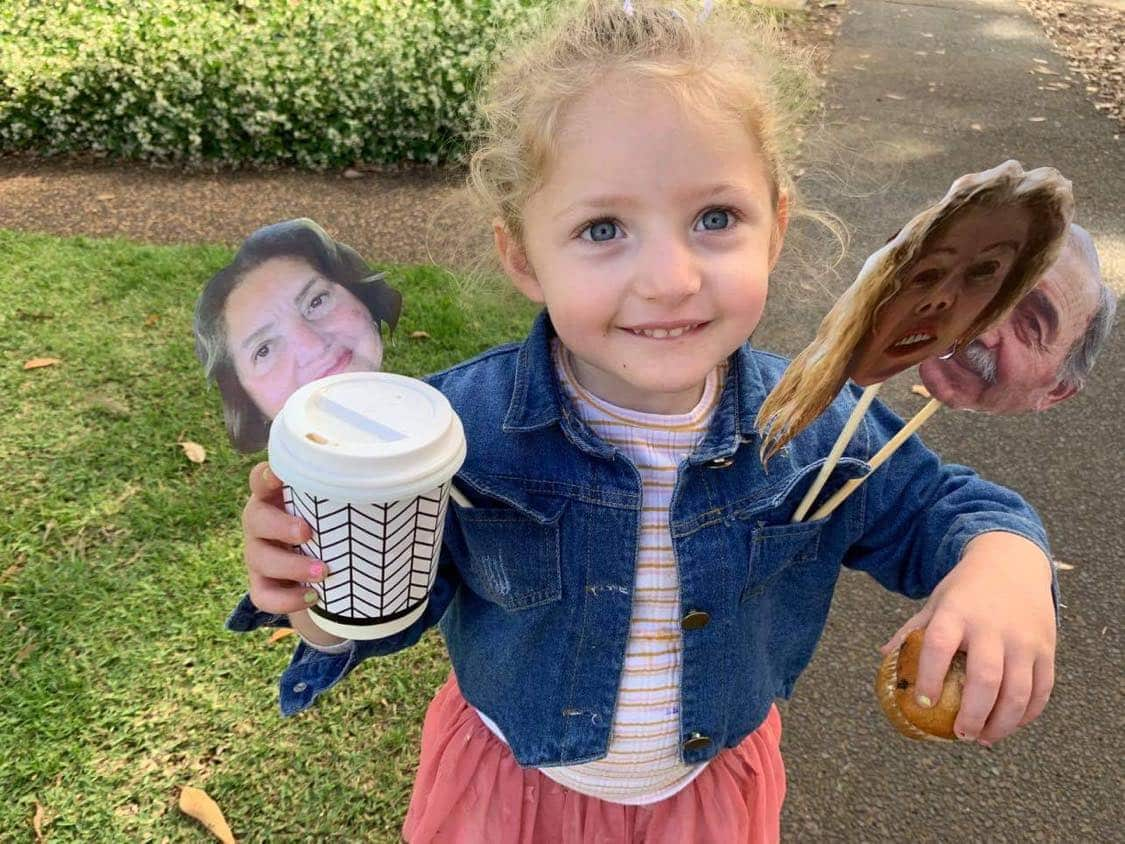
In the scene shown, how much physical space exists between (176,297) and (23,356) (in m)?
0.62

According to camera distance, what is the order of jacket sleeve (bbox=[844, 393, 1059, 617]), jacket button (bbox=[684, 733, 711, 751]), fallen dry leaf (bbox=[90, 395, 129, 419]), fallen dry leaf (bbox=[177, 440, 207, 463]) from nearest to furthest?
jacket sleeve (bbox=[844, 393, 1059, 617]) < jacket button (bbox=[684, 733, 711, 751]) < fallen dry leaf (bbox=[177, 440, 207, 463]) < fallen dry leaf (bbox=[90, 395, 129, 419])

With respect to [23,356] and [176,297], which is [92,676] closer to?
[23,356]

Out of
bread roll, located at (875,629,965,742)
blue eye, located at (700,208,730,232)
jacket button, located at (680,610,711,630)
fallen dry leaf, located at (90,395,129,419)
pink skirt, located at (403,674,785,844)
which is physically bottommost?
fallen dry leaf, located at (90,395,129,419)

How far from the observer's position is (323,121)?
199 inches

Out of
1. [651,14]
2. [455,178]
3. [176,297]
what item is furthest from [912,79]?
[651,14]

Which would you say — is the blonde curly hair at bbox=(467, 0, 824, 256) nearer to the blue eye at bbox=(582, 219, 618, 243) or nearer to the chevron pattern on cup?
the blue eye at bbox=(582, 219, 618, 243)

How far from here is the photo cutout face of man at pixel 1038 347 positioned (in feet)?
3.40

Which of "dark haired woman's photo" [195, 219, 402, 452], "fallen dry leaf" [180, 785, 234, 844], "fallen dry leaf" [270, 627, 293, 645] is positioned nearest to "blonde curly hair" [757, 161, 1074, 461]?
"dark haired woman's photo" [195, 219, 402, 452]

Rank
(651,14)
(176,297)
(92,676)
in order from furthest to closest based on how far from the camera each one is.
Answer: (176,297)
(92,676)
(651,14)

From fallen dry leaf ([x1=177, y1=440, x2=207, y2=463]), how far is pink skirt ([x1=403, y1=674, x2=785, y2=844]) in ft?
6.06

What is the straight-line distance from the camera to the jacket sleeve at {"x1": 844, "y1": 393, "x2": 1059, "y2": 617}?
1347mm

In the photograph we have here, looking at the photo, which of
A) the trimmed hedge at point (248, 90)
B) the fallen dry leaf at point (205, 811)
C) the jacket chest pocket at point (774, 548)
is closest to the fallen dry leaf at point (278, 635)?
the fallen dry leaf at point (205, 811)

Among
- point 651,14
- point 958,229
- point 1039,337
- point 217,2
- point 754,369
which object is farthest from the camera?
point 217,2

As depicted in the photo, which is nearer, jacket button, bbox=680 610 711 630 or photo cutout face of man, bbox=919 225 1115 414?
photo cutout face of man, bbox=919 225 1115 414
